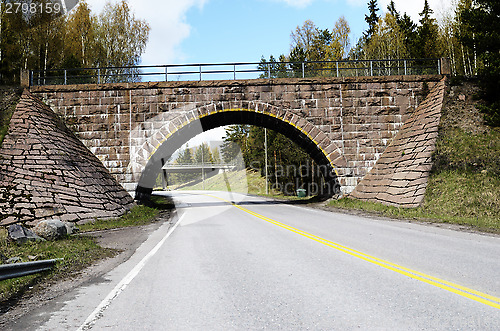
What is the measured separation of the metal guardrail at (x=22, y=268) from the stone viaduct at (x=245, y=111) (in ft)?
48.6

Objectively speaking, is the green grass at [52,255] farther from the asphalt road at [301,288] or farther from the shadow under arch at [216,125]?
the shadow under arch at [216,125]

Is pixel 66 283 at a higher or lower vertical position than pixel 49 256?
lower

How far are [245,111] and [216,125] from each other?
14.8 ft

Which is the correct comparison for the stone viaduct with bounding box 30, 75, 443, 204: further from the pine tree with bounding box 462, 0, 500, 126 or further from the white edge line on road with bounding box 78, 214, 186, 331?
the white edge line on road with bounding box 78, 214, 186, 331

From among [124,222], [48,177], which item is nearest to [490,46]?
[124,222]

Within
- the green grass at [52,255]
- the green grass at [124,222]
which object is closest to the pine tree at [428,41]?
the green grass at [124,222]

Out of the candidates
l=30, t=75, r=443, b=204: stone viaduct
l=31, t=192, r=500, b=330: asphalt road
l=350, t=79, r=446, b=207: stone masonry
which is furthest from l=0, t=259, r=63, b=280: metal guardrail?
l=30, t=75, r=443, b=204: stone viaduct

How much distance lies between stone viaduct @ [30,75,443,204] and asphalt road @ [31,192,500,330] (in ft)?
43.1

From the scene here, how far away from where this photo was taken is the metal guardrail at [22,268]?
5.13 m

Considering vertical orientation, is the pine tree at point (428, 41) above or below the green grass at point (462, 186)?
above

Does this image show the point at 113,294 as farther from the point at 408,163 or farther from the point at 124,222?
the point at 408,163

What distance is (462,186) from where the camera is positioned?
15242 millimetres

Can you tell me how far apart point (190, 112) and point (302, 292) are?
18.1 m

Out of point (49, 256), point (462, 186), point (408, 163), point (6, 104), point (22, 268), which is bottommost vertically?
point (49, 256)
